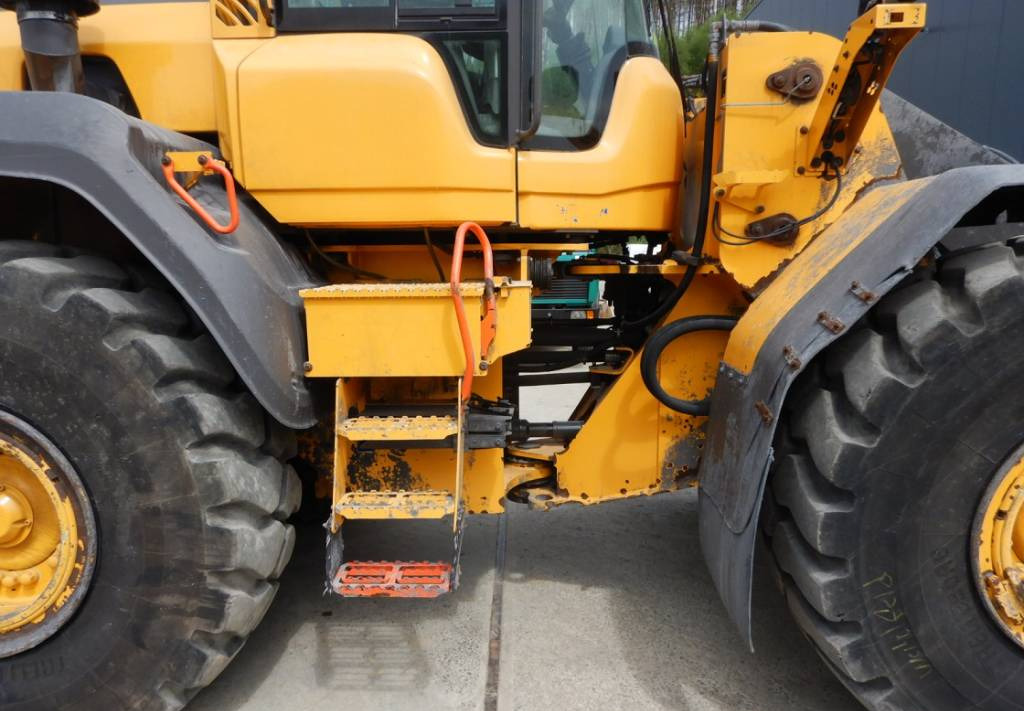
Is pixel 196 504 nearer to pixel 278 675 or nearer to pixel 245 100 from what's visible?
pixel 278 675

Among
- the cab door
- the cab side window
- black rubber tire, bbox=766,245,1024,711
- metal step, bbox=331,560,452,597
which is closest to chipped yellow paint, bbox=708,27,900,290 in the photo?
the cab door

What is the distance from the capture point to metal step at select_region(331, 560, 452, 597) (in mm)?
2121

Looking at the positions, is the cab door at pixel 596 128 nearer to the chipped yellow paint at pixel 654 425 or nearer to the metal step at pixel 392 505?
the chipped yellow paint at pixel 654 425

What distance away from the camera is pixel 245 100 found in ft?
7.41

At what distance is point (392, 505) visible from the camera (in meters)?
2.21

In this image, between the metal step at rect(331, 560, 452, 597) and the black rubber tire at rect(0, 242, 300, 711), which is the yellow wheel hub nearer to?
the metal step at rect(331, 560, 452, 597)

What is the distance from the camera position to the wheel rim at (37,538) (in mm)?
1935

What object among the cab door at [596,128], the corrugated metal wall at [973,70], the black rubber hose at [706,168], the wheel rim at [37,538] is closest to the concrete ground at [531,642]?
the wheel rim at [37,538]

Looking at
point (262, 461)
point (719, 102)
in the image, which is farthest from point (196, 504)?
point (719, 102)

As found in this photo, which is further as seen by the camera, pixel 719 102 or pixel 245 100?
pixel 719 102

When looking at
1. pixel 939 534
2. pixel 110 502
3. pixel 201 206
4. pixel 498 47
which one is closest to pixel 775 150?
pixel 498 47

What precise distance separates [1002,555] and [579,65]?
2094mm

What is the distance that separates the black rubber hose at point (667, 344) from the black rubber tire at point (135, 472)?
1442 mm

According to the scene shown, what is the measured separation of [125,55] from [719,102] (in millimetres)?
2213
